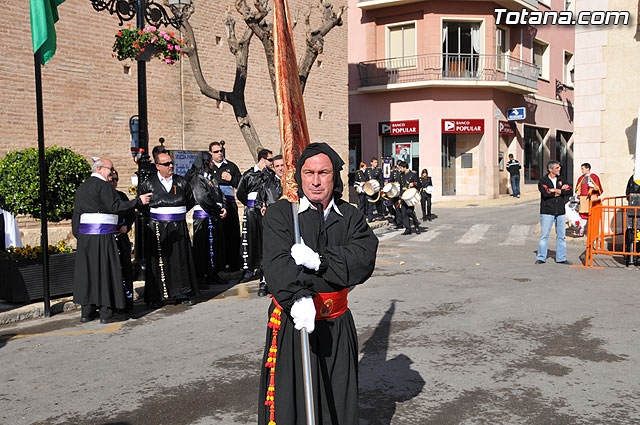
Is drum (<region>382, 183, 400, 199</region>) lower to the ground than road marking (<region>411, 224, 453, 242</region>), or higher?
higher

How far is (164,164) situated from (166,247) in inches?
44.6

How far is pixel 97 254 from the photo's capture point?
784 cm

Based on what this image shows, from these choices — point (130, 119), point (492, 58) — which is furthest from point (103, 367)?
point (492, 58)

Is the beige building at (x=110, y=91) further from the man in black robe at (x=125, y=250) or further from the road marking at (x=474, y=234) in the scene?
the road marking at (x=474, y=234)

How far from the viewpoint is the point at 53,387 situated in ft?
18.0

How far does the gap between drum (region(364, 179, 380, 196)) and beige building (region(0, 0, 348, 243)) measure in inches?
173

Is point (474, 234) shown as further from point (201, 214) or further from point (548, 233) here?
point (201, 214)

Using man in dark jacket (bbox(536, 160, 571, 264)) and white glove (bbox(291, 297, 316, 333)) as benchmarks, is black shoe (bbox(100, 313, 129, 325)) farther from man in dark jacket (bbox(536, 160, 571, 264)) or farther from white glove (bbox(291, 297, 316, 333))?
man in dark jacket (bbox(536, 160, 571, 264))

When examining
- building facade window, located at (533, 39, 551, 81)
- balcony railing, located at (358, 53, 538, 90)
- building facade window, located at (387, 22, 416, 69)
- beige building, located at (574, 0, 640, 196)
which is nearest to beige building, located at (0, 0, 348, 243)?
balcony railing, located at (358, 53, 538, 90)

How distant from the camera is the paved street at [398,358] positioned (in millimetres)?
4863

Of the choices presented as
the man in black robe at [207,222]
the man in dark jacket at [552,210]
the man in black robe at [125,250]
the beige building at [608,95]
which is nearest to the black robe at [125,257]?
the man in black robe at [125,250]

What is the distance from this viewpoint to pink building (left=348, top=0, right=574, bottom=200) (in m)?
30.9

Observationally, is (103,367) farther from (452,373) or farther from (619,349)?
(619,349)

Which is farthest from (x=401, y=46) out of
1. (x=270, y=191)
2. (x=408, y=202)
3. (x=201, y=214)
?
(x=270, y=191)
